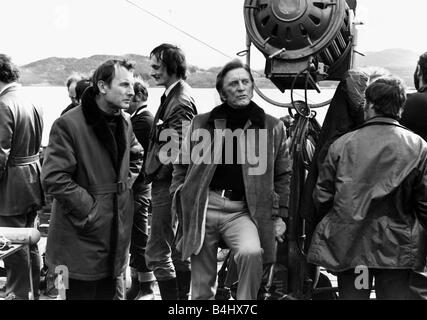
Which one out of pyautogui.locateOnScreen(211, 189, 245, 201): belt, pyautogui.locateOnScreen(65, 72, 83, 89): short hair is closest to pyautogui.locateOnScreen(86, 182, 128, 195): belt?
pyautogui.locateOnScreen(211, 189, 245, 201): belt

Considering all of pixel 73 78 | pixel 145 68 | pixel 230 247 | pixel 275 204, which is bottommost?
pixel 230 247

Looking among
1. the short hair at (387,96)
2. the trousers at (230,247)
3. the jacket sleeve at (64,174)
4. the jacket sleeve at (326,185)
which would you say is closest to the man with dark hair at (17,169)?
the jacket sleeve at (64,174)

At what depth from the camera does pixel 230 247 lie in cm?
383

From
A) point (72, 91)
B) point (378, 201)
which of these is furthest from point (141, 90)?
point (378, 201)

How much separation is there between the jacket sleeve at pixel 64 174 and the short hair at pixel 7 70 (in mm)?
1562

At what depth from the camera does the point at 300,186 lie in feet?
13.8

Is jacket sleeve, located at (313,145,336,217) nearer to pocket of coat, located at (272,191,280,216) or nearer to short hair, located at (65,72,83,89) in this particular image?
pocket of coat, located at (272,191,280,216)

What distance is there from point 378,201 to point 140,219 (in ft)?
7.65

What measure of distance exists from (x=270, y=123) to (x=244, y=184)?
400mm

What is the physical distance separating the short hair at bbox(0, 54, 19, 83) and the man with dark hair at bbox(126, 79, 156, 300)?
3.01ft

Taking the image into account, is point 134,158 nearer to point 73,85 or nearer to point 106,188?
point 106,188
